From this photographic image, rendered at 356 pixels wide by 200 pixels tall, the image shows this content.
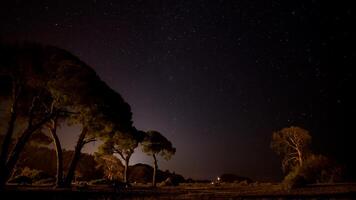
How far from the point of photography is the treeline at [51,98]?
2486 centimetres

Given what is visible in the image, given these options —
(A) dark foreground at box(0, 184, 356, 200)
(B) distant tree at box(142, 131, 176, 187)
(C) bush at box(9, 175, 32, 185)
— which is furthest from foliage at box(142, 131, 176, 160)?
(A) dark foreground at box(0, 184, 356, 200)

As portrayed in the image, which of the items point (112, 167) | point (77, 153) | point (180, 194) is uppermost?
point (77, 153)

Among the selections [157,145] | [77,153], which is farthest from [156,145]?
[77,153]

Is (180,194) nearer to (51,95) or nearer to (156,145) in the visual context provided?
(51,95)

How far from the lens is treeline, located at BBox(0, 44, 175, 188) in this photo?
2486cm

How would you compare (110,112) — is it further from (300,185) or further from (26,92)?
(300,185)

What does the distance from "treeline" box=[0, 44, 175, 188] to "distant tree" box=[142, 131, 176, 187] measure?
65.8 feet

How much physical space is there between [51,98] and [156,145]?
29.4m

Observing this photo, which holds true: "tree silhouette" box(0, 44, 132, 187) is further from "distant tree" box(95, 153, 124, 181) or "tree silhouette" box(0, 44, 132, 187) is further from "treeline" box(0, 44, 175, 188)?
"distant tree" box(95, 153, 124, 181)

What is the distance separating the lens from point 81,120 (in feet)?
103

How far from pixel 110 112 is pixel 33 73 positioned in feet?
29.8

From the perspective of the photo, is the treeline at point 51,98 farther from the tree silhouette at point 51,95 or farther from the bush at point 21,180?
the bush at point 21,180

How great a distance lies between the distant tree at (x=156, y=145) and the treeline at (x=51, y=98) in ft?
65.8

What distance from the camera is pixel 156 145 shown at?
57688mm
